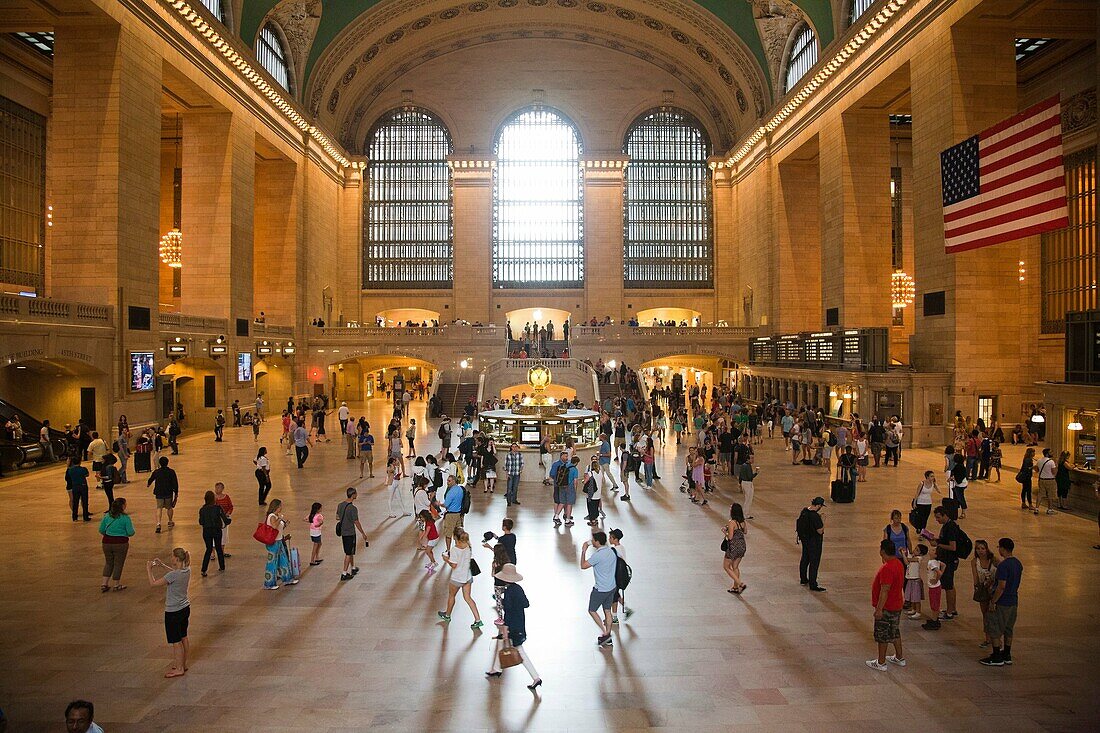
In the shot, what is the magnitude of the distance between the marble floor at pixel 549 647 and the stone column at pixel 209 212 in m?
17.8

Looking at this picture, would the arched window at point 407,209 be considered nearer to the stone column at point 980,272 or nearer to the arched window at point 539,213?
the arched window at point 539,213

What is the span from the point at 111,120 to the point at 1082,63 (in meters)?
31.9

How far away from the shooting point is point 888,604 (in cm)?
639

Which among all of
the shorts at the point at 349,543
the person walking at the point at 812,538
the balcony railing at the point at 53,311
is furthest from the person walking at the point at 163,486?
the person walking at the point at 812,538

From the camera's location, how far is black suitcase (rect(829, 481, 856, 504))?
1345 centimetres

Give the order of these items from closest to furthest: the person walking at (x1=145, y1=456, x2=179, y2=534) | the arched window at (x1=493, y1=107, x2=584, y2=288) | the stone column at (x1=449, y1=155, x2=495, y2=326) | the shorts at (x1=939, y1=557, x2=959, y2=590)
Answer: the shorts at (x1=939, y1=557, x2=959, y2=590) < the person walking at (x1=145, y1=456, x2=179, y2=534) < the stone column at (x1=449, y1=155, x2=495, y2=326) < the arched window at (x1=493, y1=107, x2=584, y2=288)

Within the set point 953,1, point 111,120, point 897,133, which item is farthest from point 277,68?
point 897,133

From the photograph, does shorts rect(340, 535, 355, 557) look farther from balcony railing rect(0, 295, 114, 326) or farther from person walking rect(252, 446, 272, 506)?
balcony railing rect(0, 295, 114, 326)

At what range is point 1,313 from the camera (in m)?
16.3

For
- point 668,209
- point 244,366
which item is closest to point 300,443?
point 244,366

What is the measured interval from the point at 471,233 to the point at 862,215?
22769 millimetres

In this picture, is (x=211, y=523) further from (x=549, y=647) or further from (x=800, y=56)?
(x=800, y=56)

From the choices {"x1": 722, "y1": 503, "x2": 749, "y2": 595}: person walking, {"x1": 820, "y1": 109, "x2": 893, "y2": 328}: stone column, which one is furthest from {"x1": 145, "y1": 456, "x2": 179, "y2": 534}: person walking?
{"x1": 820, "y1": 109, "x2": 893, "y2": 328}: stone column

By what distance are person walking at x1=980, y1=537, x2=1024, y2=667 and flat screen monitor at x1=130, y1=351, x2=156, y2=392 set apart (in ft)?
70.7
